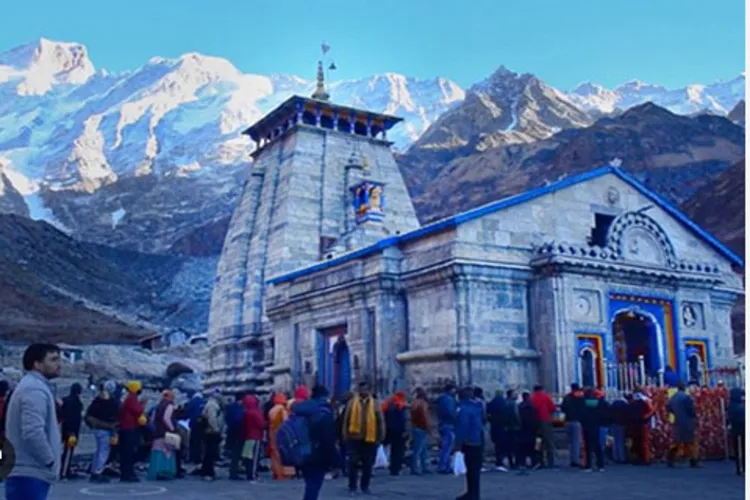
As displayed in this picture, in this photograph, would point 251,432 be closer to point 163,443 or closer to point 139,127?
point 163,443

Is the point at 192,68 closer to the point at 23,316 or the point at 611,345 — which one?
the point at 23,316

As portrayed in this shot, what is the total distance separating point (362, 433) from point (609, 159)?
7511cm

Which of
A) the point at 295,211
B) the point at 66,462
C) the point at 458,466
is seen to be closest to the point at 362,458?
the point at 458,466

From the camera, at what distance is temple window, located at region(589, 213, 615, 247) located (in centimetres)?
2040

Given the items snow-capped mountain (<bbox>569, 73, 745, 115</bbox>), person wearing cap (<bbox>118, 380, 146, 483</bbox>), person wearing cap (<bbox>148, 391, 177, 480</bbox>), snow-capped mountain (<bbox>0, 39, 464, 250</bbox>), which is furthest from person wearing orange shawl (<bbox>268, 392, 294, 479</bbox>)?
snow-capped mountain (<bbox>569, 73, 745, 115</bbox>)

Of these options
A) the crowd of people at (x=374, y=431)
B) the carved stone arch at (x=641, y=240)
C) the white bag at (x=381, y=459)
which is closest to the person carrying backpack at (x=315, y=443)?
the crowd of people at (x=374, y=431)

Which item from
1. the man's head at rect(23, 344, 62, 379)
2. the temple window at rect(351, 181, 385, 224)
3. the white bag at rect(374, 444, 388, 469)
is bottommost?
the white bag at rect(374, 444, 388, 469)

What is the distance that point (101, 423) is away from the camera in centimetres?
1238

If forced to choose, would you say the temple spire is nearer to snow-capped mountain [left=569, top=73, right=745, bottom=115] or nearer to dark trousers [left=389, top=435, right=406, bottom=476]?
dark trousers [left=389, top=435, right=406, bottom=476]

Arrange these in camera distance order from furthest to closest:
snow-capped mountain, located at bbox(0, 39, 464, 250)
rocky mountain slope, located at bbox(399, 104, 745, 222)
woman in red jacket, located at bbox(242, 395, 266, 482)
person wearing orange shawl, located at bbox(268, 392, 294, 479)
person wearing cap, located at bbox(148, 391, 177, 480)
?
snow-capped mountain, located at bbox(0, 39, 464, 250), rocky mountain slope, located at bbox(399, 104, 745, 222), person wearing orange shawl, located at bbox(268, 392, 294, 479), woman in red jacket, located at bbox(242, 395, 266, 482), person wearing cap, located at bbox(148, 391, 177, 480)

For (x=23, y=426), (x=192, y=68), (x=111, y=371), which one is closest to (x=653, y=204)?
(x=23, y=426)

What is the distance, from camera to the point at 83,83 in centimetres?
18888

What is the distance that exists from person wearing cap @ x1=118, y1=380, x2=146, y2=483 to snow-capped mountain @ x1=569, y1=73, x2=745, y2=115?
140328mm

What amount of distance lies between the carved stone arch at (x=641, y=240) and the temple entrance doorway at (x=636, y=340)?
4.78 ft
